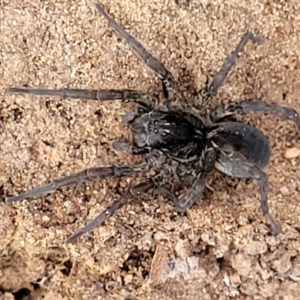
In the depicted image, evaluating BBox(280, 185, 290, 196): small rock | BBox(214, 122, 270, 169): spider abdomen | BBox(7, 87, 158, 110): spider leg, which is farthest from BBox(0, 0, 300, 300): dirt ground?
BBox(214, 122, 270, 169): spider abdomen

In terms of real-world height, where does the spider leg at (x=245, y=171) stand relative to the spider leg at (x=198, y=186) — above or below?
above

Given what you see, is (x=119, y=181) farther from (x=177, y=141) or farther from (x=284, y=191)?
(x=284, y=191)

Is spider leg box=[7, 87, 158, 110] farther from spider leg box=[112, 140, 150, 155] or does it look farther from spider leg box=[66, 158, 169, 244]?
spider leg box=[66, 158, 169, 244]

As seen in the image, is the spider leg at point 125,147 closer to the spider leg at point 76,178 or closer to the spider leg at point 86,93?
the spider leg at point 76,178

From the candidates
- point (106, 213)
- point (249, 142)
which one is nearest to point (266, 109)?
point (249, 142)

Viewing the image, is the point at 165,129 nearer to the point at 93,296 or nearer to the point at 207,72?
the point at 207,72

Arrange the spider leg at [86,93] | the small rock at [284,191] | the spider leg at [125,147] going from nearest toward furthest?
1. the spider leg at [86,93]
2. the spider leg at [125,147]
3. the small rock at [284,191]

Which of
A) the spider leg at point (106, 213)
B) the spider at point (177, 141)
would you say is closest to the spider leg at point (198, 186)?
the spider at point (177, 141)
